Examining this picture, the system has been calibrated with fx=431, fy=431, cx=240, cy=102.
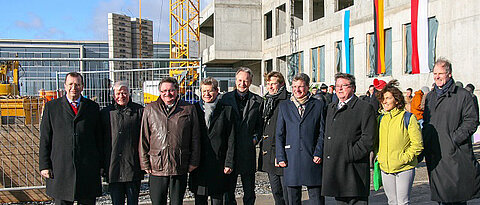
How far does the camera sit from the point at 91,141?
4988 millimetres

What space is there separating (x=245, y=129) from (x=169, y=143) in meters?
1.02

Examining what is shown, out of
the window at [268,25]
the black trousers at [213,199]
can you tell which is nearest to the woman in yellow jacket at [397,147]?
the black trousers at [213,199]

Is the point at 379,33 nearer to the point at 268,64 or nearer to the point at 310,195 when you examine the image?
the point at 268,64

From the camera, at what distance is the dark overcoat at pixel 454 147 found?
4.61 m

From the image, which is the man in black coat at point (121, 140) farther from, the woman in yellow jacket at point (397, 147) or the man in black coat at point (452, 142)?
the man in black coat at point (452, 142)

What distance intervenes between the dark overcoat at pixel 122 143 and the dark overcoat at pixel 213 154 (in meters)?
0.72

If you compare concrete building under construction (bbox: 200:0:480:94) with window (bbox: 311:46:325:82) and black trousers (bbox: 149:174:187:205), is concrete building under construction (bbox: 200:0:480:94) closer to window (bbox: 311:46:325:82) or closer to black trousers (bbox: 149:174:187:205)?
window (bbox: 311:46:325:82)

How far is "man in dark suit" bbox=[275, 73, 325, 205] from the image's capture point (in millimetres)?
4887

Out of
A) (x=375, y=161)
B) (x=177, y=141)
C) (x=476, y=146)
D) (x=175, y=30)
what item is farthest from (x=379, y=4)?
(x=175, y=30)

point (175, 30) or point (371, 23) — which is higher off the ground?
point (175, 30)

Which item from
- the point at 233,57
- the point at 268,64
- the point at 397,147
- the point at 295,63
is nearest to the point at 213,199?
the point at 397,147

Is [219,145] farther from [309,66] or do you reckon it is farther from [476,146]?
[309,66]

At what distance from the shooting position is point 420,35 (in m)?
14.1

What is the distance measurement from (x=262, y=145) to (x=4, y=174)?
169 inches
